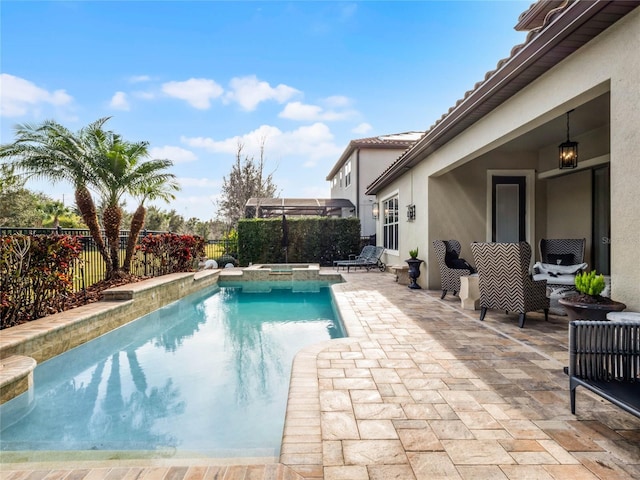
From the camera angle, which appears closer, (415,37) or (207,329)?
(207,329)

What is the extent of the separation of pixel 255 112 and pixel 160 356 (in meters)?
20.7

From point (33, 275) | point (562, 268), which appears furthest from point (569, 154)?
point (33, 275)

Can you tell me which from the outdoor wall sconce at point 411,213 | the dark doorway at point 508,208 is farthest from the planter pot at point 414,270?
the dark doorway at point 508,208

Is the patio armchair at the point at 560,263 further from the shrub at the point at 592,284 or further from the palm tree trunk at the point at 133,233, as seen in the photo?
the palm tree trunk at the point at 133,233

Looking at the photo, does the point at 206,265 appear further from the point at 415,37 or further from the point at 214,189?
the point at 214,189

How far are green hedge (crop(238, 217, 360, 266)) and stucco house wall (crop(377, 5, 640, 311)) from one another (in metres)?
4.82

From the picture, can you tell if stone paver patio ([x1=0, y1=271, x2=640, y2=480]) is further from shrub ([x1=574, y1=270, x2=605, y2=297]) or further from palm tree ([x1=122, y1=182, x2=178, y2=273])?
palm tree ([x1=122, y1=182, x2=178, y2=273])

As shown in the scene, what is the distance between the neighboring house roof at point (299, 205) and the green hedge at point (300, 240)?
3607 millimetres

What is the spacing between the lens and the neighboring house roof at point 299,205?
2031cm

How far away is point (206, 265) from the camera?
1553 cm

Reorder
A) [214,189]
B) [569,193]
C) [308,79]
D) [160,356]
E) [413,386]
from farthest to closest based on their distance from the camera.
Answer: [214,189]
[308,79]
[569,193]
[160,356]
[413,386]

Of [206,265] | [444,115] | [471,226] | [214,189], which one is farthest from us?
[214,189]

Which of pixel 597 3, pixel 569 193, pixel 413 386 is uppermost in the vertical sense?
pixel 597 3

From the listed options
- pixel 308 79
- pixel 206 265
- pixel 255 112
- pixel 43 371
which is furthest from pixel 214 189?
pixel 43 371
